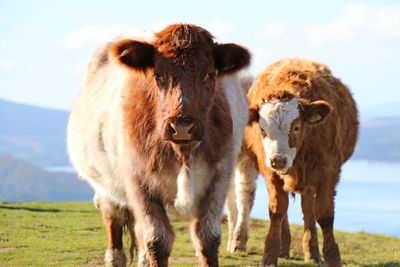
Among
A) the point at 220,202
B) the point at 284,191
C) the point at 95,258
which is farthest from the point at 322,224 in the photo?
the point at 95,258

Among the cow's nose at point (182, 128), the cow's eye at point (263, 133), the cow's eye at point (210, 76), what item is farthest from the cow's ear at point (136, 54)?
the cow's eye at point (263, 133)

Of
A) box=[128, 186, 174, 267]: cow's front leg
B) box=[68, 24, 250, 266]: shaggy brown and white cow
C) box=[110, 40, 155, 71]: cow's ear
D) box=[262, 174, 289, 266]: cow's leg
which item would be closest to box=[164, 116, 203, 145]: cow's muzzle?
box=[68, 24, 250, 266]: shaggy brown and white cow

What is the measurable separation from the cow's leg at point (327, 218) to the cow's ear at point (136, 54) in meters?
4.23

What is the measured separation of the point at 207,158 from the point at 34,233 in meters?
10.9

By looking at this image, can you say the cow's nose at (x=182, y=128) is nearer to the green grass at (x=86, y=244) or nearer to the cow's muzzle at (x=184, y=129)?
the cow's muzzle at (x=184, y=129)

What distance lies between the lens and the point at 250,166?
13.8 m

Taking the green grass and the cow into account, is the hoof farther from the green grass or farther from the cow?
the green grass

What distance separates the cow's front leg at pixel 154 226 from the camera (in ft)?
25.3

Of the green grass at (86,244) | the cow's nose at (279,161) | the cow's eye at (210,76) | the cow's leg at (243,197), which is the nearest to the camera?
the cow's eye at (210,76)

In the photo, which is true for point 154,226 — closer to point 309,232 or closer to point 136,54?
point 136,54

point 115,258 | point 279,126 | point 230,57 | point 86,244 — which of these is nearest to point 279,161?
point 279,126

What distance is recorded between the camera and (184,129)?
6895mm

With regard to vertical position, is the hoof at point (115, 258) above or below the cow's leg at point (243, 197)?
below

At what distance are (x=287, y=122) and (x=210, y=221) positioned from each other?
339 cm
